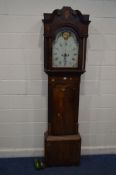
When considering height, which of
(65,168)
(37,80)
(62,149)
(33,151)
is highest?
(37,80)

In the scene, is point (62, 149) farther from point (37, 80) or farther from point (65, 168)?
point (37, 80)

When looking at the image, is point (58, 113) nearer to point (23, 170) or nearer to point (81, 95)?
point (81, 95)

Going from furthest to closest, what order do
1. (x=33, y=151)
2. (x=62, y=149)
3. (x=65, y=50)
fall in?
(x=33, y=151) → (x=62, y=149) → (x=65, y=50)

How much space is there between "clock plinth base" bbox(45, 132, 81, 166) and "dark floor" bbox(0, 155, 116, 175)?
0.27 feet

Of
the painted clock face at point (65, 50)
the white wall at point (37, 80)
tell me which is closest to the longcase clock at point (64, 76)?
the painted clock face at point (65, 50)

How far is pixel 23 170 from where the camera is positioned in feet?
8.35

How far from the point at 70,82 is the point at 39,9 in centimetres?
85

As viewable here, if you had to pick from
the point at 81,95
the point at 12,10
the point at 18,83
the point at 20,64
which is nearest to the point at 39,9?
the point at 12,10

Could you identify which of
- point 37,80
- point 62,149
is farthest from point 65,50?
point 62,149

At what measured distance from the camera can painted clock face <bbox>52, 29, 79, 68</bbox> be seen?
229 centimetres

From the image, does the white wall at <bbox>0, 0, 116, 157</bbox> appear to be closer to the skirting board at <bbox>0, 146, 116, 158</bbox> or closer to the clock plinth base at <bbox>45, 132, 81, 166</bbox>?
the skirting board at <bbox>0, 146, 116, 158</bbox>

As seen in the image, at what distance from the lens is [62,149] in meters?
2.54

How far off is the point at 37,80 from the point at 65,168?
3.49 feet

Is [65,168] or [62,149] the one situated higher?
[62,149]
